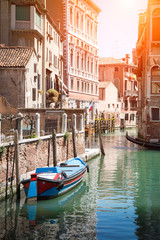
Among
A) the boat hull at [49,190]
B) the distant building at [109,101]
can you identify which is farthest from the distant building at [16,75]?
the distant building at [109,101]

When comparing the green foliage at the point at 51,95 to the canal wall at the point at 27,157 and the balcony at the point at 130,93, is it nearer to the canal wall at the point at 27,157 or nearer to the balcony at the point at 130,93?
the canal wall at the point at 27,157

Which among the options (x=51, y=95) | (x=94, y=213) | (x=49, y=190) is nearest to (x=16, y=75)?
(x=51, y=95)

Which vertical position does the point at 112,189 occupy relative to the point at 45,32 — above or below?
below

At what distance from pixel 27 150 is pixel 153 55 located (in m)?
16.7

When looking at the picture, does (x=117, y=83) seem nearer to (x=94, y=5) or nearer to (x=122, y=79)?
(x=122, y=79)

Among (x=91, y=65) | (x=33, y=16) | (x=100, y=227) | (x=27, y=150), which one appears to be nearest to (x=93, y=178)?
(x=27, y=150)

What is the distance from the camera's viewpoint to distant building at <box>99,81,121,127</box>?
52531 millimetres

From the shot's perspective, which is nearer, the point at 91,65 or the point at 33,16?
the point at 33,16

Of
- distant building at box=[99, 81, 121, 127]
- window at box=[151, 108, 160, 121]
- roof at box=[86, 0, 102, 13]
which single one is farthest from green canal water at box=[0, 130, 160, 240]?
distant building at box=[99, 81, 121, 127]

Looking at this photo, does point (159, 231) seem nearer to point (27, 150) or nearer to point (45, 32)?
point (27, 150)

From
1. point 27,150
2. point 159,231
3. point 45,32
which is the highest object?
point 45,32

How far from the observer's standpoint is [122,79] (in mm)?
62594

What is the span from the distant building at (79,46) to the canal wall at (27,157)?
70.4 feet

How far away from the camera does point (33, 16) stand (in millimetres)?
24656
